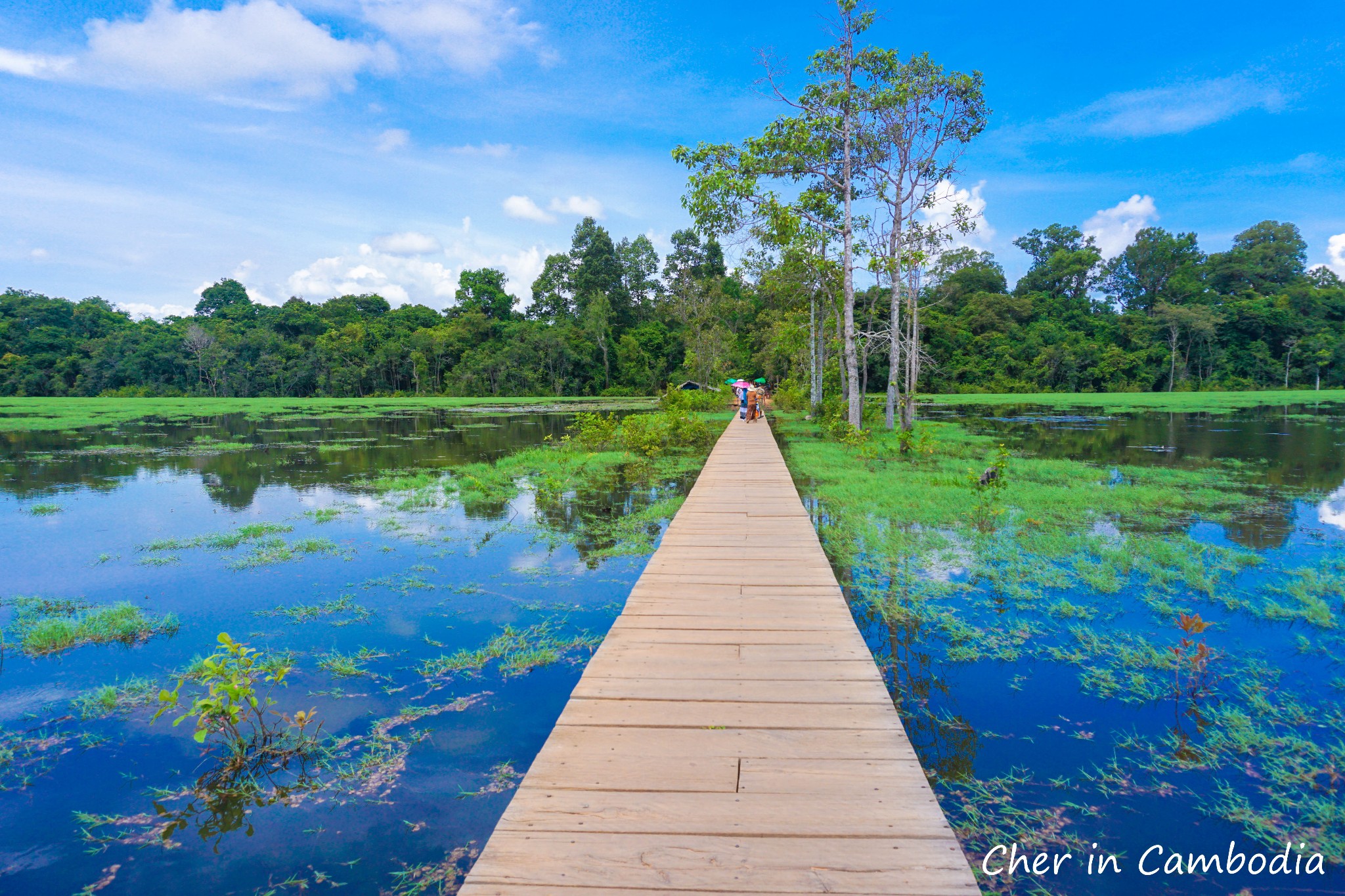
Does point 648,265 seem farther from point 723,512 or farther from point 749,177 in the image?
point 723,512

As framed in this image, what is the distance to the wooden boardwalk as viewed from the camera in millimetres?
2066

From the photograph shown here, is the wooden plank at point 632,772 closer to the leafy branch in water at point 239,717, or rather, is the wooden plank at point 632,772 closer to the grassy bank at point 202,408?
the leafy branch in water at point 239,717

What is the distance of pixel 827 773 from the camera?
2607 mm

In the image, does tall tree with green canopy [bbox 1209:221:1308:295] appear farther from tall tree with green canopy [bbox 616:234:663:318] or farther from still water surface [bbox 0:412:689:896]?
still water surface [bbox 0:412:689:896]

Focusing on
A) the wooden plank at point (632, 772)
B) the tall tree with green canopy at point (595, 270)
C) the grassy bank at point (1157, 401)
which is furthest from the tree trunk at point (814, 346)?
the tall tree with green canopy at point (595, 270)

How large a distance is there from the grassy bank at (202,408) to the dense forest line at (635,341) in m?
6.38

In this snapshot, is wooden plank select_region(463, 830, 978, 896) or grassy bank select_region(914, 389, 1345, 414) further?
grassy bank select_region(914, 389, 1345, 414)

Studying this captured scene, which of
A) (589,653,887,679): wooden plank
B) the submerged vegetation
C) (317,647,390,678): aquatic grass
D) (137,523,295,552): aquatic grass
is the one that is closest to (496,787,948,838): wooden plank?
the submerged vegetation

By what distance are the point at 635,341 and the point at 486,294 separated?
19.7 meters

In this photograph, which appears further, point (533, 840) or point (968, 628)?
point (968, 628)

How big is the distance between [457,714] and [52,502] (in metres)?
10.3

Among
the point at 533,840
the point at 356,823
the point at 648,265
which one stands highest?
the point at 648,265

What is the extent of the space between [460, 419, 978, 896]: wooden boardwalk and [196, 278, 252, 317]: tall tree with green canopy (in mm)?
94075

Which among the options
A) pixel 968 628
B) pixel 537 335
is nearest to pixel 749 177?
pixel 968 628
